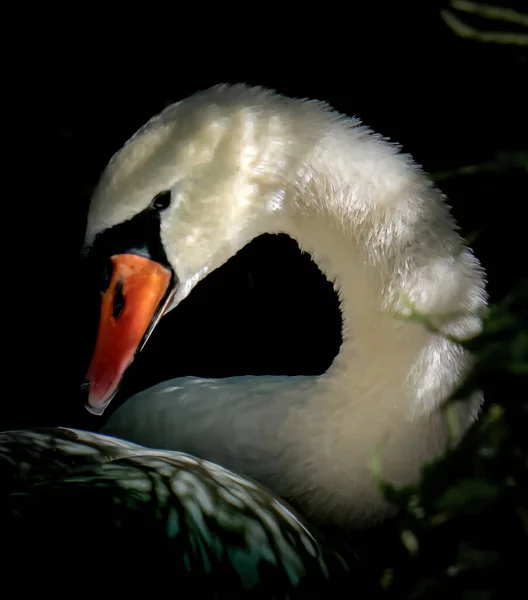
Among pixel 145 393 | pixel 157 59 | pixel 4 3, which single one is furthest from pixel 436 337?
pixel 4 3

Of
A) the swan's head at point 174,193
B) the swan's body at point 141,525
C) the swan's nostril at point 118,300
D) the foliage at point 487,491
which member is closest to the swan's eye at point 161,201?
the swan's head at point 174,193

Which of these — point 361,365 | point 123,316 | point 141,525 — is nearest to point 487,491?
point 141,525

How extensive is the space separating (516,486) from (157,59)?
2.07m

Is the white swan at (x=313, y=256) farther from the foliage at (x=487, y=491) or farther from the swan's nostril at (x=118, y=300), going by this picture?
the foliage at (x=487, y=491)

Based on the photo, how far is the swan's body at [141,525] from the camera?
1226 millimetres

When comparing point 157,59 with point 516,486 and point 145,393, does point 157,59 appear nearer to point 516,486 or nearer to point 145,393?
point 145,393

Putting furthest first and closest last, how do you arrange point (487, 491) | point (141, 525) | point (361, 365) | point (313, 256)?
point (313, 256), point (361, 365), point (141, 525), point (487, 491)

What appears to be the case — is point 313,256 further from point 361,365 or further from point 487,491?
point 487,491

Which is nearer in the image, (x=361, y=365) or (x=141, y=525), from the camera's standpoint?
(x=141, y=525)

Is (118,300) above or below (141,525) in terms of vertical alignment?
above

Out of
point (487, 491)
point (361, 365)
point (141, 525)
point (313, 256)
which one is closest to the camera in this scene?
point (487, 491)

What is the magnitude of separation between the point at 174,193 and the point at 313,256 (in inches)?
11.7

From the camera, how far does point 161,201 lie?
1661mm

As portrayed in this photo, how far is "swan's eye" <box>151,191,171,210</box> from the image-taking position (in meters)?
1.65
